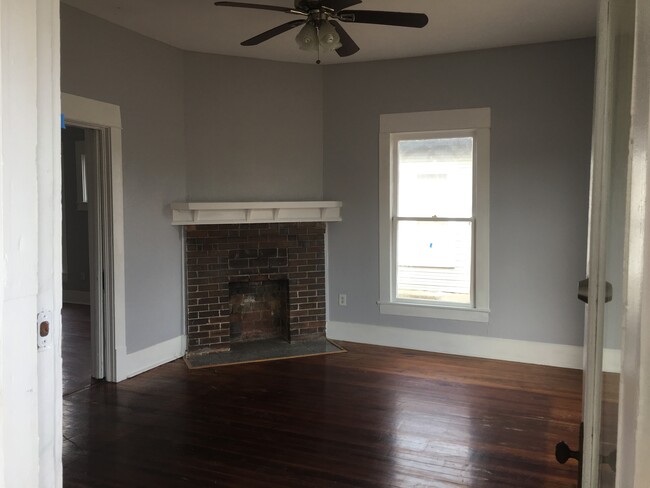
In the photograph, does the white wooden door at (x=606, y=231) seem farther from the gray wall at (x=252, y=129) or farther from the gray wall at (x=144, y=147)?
the gray wall at (x=252, y=129)

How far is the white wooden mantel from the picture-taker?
4.80 meters

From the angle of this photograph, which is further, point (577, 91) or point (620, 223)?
point (577, 91)

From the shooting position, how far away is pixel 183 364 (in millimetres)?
4773

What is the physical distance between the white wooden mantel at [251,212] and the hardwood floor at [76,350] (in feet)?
4.86

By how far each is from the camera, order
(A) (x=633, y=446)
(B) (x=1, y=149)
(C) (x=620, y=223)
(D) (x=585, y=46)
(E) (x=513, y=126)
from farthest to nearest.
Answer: (E) (x=513, y=126)
(D) (x=585, y=46)
(B) (x=1, y=149)
(C) (x=620, y=223)
(A) (x=633, y=446)

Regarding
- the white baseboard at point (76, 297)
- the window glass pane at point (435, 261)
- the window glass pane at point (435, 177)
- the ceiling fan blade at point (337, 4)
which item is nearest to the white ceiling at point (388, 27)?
the ceiling fan blade at point (337, 4)

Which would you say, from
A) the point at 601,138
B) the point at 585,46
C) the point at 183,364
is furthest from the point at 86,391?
the point at 585,46

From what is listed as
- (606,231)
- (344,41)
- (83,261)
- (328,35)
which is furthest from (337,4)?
(83,261)

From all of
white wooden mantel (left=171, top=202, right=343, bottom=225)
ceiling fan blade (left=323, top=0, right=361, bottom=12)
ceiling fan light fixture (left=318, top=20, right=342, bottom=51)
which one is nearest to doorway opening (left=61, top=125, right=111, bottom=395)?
white wooden mantel (left=171, top=202, right=343, bottom=225)

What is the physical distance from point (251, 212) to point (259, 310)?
43.0 inches

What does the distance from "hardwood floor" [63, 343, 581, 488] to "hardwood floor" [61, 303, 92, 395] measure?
244 mm

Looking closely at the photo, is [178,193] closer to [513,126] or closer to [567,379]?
[513,126]

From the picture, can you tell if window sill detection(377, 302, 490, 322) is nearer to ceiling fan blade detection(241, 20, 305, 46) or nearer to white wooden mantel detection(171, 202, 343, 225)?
white wooden mantel detection(171, 202, 343, 225)

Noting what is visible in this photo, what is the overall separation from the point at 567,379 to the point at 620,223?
412 centimetres
